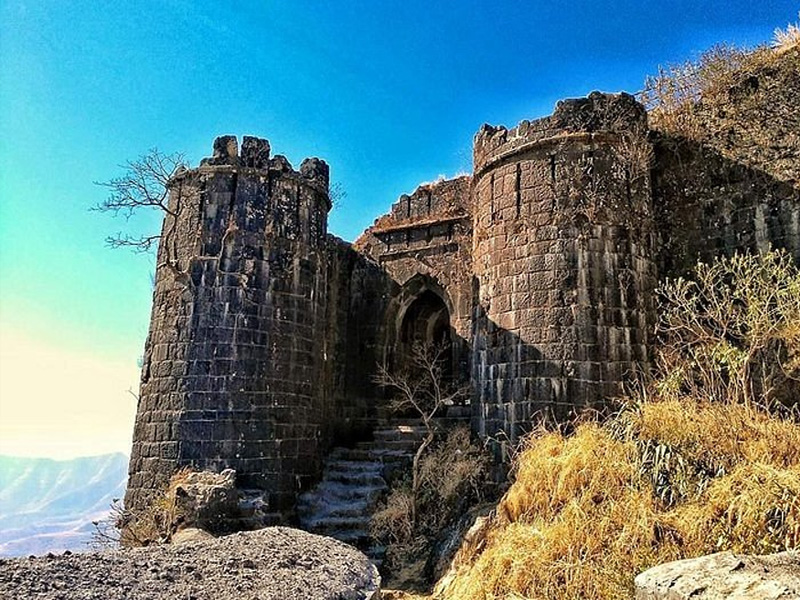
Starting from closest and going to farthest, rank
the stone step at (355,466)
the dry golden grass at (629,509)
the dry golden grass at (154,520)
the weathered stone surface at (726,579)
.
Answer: the weathered stone surface at (726,579) < the dry golden grass at (629,509) < the dry golden grass at (154,520) < the stone step at (355,466)

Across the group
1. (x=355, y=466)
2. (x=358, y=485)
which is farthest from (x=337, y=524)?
(x=355, y=466)

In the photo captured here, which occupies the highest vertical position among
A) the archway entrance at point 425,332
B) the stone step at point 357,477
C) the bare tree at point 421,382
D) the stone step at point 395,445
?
the archway entrance at point 425,332

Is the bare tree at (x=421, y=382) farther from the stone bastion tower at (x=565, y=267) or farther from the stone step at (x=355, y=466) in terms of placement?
the stone bastion tower at (x=565, y=267)

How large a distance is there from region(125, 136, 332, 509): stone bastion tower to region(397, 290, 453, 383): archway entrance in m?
3.87

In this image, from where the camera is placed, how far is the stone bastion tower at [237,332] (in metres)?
10.2

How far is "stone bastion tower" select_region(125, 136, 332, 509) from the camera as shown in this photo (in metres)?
10.2

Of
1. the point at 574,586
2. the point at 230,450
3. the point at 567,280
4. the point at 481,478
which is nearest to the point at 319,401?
the point at 230,450

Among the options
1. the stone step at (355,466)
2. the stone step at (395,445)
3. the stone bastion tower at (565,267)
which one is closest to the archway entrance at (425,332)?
the stone step at (395,445)

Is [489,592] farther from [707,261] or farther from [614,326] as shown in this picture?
[707,261]

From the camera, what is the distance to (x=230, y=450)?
33.2 ft

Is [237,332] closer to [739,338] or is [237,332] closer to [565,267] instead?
[565,267]

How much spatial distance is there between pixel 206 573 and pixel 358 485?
19.8ft

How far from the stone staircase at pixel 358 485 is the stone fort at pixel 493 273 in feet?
1.43

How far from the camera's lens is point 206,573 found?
18.1ft
